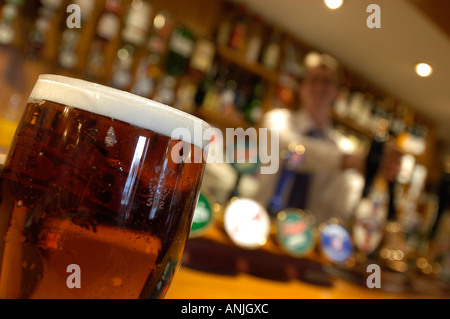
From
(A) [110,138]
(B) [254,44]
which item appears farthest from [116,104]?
(B) [254,44]

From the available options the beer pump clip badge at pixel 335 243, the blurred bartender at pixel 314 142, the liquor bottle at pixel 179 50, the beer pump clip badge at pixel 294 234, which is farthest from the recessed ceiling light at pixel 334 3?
the liquor bottle at pixel 179 50

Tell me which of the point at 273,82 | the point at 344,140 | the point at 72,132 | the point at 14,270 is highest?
the point at 273,82

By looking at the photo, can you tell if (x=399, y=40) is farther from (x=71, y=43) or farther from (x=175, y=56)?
(x=175, y=56)

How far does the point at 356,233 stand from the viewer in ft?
5.33

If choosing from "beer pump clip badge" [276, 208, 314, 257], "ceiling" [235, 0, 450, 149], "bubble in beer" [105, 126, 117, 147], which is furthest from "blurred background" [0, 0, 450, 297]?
"bubble in beer" [105, 126, 117, 147]

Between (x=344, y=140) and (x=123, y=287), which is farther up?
(x=344, y=140)

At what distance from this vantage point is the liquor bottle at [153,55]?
11.8 feet

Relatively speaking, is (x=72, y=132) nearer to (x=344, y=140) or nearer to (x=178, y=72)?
(x=178, y=72)

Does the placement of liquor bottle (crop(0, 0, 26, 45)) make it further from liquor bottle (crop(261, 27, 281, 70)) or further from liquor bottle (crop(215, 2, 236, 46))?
liquor bottle (crop(261, 27, 281, 70))

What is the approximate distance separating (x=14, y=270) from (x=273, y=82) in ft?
13.4

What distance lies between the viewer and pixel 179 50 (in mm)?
3732

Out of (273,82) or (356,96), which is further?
(356,96)
